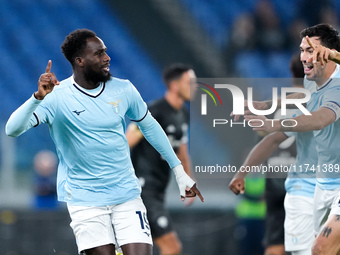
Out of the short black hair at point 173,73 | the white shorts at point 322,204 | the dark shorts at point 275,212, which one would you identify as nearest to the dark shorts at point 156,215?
the dark shorts at point 275,212

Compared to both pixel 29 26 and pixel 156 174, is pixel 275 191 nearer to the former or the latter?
pixel 156 174

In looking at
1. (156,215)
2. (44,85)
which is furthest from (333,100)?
(156,215)

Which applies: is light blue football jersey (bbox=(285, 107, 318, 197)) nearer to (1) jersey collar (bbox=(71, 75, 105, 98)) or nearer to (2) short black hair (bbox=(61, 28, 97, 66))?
(1) jersey collar (bbox=(71, 75, 105, 98))

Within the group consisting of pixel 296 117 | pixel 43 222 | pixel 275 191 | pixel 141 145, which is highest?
pixel 296 117

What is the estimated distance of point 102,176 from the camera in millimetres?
5363

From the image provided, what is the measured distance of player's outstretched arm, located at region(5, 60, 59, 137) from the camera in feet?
15.9

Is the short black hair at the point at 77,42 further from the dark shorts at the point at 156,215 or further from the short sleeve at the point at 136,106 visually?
the dark shorts at the point at 156,215

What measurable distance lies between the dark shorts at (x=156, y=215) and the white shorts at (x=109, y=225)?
2787 mm

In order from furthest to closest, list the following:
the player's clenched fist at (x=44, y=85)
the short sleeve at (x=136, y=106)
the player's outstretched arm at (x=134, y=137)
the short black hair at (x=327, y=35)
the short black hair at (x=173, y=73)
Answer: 1. the short black hair at (x=173, y=73)
2. the player's outstretched arm at (x=134, y=137)
3. the short black hair at (x=327, y=35)
4. the short sleeve at (x=136, y=106)
5. the player's clenched fist at (x=44, y=85)

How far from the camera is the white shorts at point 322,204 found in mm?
5784

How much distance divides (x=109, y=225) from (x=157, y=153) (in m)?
2.99

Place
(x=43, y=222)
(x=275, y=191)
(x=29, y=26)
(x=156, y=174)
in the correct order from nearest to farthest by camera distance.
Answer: (x=275, y=191) < (x=156, y=174) < (x=43, y=222) < (x=29, y=26)

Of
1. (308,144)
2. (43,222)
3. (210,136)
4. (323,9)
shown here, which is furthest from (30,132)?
(323,9)

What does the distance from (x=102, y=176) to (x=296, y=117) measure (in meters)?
1.57
